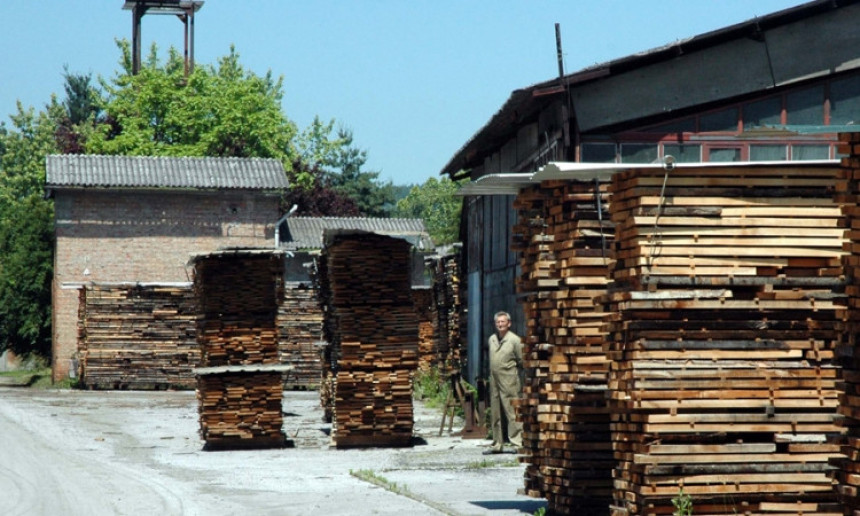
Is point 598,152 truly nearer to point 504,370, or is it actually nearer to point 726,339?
point 504,370

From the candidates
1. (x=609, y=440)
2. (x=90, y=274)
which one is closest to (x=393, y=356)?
(x=609, y=440)

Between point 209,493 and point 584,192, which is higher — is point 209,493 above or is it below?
below

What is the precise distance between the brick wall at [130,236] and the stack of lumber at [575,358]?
1280 inches

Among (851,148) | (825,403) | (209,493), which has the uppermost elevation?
(851,148)

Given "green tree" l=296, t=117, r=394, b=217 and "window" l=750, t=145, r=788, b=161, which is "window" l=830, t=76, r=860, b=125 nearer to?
"window" l=750, t=145, r=788, b=161

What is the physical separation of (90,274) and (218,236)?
4147mm

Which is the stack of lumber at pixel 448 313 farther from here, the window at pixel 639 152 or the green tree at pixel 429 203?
the green tree at pixel 429 203

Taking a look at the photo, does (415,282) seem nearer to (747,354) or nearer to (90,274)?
(90,274)

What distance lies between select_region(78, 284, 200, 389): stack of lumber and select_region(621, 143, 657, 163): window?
859 inches

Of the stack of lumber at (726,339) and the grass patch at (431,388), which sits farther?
the grass patch at (431,388)

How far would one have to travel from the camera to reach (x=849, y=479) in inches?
361

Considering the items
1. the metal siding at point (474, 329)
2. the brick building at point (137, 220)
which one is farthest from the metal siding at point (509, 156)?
the brick building at point (137, 220)

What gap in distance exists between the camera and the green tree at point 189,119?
65750mm

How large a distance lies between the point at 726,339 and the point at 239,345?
12.5 meters
